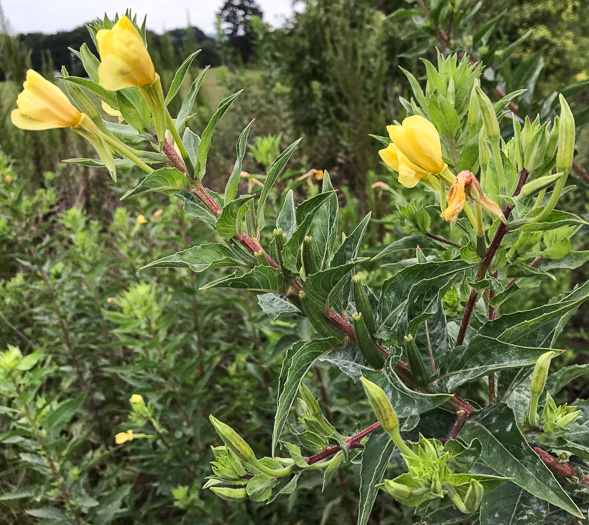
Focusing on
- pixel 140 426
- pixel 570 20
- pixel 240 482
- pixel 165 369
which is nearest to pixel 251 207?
pixel 240 482

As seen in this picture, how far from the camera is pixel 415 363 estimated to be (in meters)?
0.50

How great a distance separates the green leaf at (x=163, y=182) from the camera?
0.46 metres

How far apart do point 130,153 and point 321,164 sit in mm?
4403

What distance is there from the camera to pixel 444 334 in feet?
1.86

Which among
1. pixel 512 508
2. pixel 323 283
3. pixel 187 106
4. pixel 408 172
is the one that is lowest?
pixel 512 508

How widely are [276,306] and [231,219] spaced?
0.14 meters

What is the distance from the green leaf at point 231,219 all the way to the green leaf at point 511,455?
376 millimetres

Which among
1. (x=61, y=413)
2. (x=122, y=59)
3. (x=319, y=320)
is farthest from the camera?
(x=61, y=413)

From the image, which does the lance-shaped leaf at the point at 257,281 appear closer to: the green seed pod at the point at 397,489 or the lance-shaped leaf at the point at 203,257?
the lance-shaped leaf at the point at 203,257

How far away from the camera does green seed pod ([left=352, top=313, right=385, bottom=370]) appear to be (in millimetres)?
479

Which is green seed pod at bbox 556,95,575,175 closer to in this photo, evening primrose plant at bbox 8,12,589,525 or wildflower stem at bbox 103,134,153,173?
evening primrose plant at bbox 8,12,589,525

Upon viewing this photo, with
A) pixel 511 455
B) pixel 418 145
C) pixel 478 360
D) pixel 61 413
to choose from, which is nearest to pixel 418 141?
pixel 418 145

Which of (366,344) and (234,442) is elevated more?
(366,344)

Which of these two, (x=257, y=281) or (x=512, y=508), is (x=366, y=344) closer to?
(x=257, y=281)
